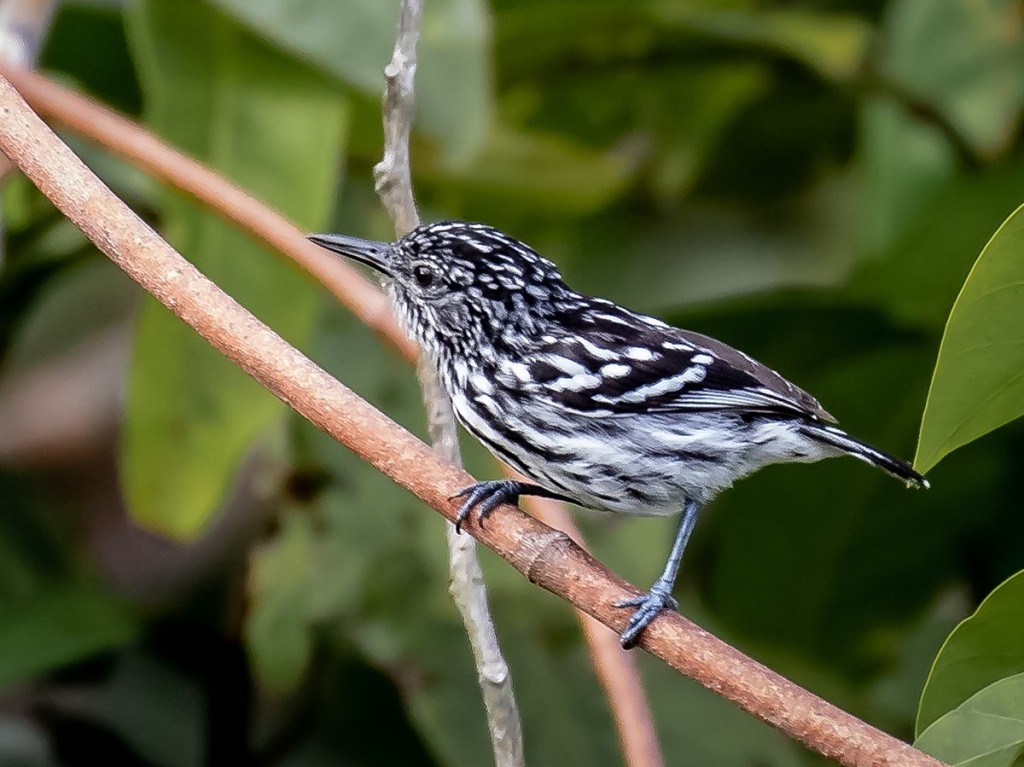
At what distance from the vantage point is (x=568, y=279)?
4203 mm

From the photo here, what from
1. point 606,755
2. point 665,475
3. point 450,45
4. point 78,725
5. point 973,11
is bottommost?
point 78,725

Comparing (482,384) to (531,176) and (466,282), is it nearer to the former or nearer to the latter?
(466,282)

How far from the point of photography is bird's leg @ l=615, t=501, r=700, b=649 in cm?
182

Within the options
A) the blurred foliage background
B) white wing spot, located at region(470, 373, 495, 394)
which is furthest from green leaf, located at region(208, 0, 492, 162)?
white wing spot, located at region(470, 373, 495, 394)

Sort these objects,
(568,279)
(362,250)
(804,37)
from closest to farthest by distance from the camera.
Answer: (362,250)
(804,37)
(568,279)

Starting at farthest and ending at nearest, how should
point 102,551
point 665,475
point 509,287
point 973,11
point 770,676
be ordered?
point 102,551 → point 973,11 → point 509,287 → point 665,475 → point 770,676

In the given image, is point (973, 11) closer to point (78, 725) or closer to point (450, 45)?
point (450, 45)

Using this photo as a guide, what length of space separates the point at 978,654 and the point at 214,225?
6.56ft

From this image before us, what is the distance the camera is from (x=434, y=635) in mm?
3246

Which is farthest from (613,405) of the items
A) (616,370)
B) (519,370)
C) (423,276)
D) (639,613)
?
(639,613)

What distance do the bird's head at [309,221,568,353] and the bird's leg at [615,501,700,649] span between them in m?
0.54

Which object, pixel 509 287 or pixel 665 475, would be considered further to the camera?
pixel 509 287

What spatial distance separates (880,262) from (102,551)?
3.33 metres

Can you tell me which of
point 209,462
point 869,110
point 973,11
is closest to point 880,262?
point 869,110
